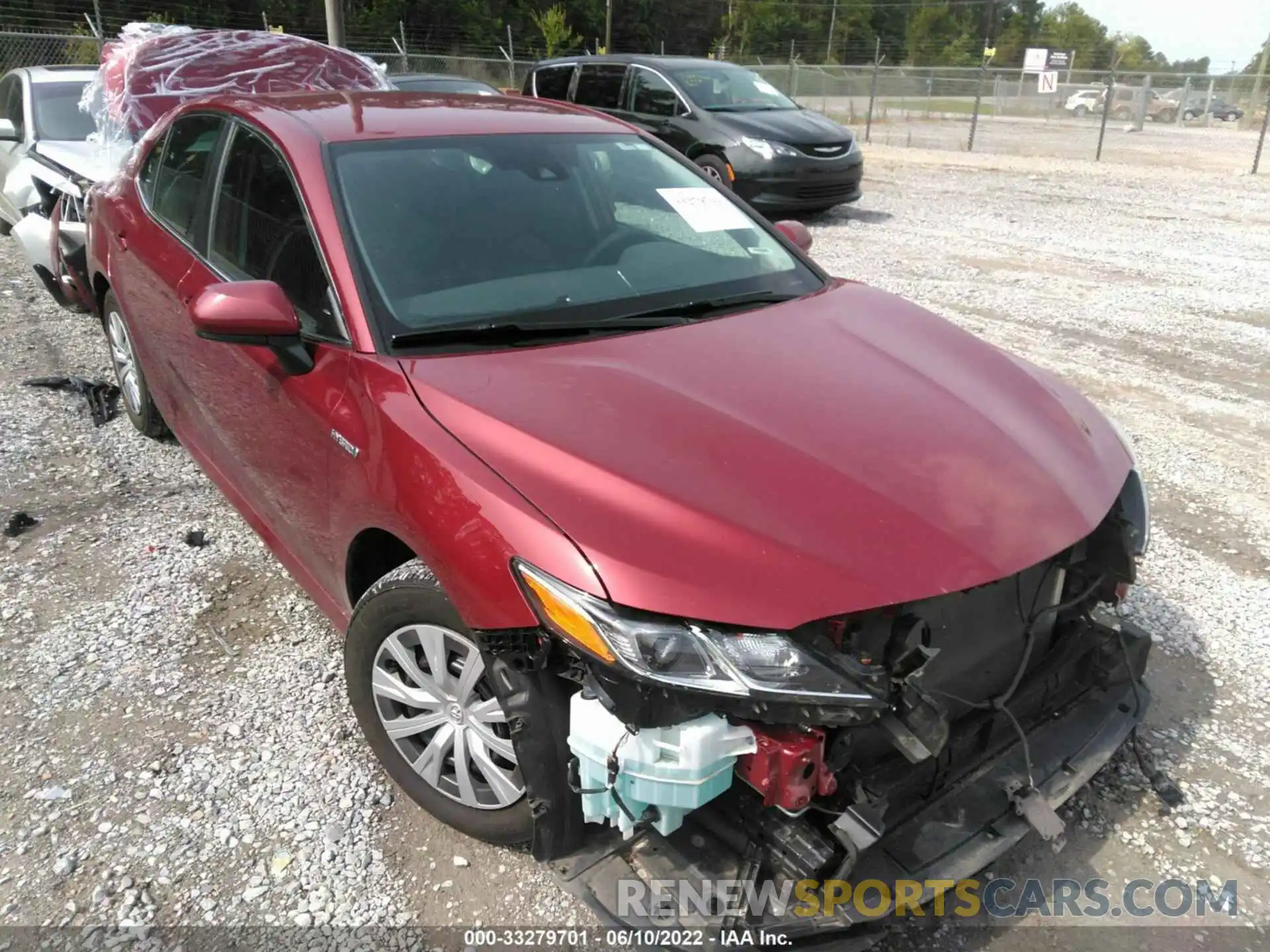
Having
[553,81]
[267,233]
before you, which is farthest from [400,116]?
[553,81]

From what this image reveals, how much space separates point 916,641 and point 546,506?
2.64ft

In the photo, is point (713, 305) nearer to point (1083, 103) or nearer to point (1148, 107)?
point (1148, 107)

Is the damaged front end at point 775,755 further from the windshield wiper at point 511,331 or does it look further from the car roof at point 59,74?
the car roof at point 59,74

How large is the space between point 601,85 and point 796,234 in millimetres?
9479

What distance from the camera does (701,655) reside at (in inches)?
68.9

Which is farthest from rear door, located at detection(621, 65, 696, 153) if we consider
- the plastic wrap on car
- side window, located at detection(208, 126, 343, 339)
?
side window, located at detection(208, 126, 343, 339)

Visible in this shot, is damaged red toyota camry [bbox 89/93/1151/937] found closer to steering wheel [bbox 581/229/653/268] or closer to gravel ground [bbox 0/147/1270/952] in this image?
steering wheel [bbox 581/229/653/268]

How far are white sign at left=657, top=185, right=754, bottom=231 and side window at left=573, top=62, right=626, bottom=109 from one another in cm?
906

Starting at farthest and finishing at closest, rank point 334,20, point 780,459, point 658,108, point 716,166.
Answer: point 334,20 → point 658,108 → point 716,166 → point 780,459

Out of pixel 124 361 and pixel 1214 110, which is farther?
pixel 1214 110

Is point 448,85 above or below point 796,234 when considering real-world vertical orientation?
above

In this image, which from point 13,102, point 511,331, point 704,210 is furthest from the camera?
point 13,102

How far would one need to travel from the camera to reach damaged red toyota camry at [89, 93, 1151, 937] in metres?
1.79

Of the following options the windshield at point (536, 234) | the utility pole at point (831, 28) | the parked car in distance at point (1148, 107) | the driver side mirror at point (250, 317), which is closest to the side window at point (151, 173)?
the windshield at point (536, 234)
